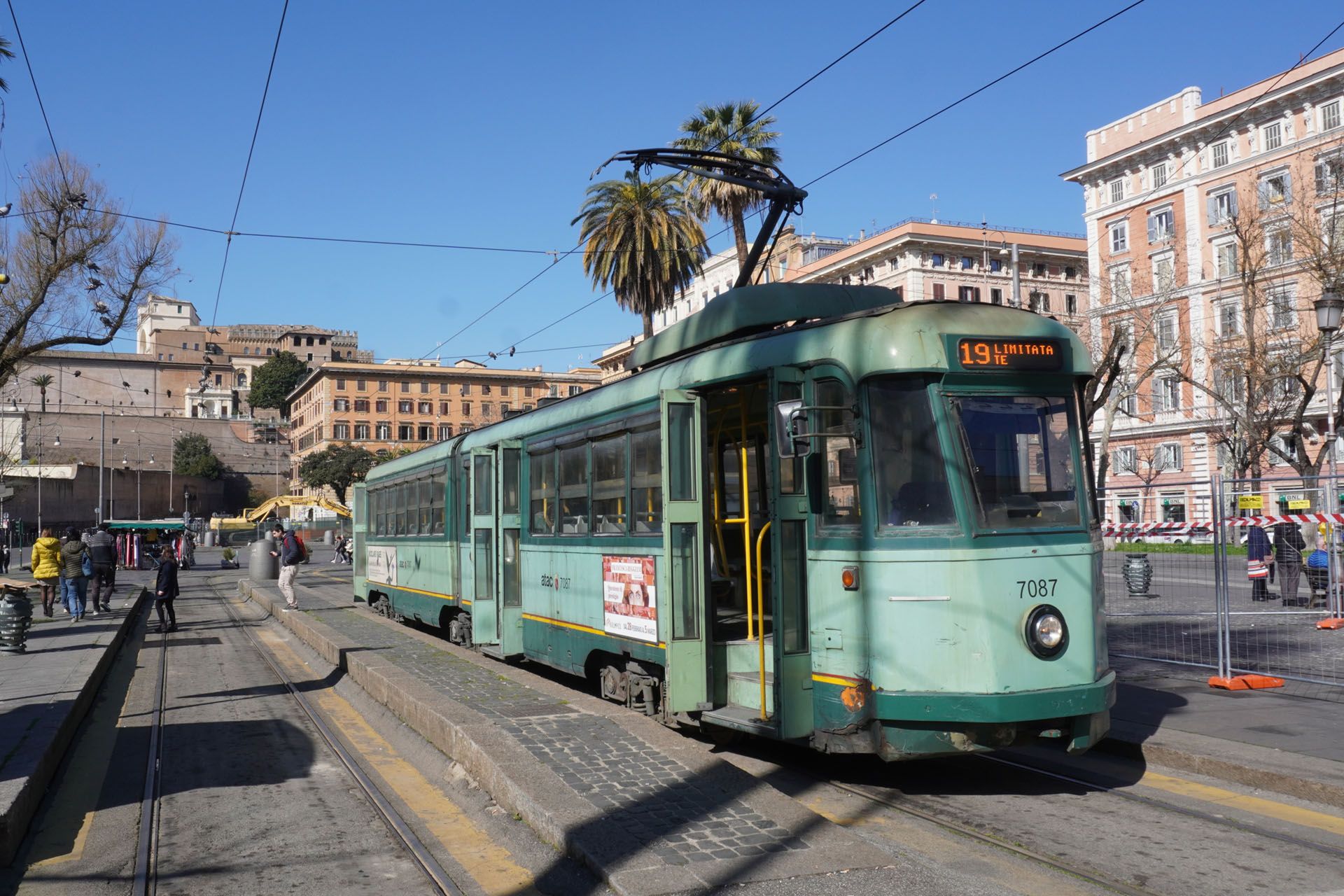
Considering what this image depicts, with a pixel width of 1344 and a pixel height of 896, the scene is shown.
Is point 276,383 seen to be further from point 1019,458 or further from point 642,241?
point 1019,458

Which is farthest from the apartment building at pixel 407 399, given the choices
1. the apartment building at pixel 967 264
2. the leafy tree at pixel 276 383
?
the apartment building at pixel 967 264

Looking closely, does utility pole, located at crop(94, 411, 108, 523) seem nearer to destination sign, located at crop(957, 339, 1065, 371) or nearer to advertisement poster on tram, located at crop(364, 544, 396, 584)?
advertisement poster on tram, located at crop(364, 544, 396, 584)

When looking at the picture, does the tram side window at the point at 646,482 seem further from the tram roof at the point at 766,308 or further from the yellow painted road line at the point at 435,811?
the yellow painted road line at the point at 435,811

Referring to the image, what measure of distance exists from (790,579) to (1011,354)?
205 cm

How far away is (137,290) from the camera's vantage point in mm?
32562

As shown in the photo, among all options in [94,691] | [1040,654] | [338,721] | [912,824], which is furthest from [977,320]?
[94,691]

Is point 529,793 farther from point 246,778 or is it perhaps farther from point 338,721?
point 338,721

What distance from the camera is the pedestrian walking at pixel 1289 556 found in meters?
14.8

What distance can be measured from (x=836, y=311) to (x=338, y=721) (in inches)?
252

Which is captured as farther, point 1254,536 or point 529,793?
point 1254,536

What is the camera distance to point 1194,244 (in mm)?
51844

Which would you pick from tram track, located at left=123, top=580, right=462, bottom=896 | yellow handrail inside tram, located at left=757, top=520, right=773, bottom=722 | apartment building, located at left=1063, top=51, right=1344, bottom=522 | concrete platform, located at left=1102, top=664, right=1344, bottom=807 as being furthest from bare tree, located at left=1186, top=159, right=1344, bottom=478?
tram track, located at left=123, top=580, right=462, bottom=896

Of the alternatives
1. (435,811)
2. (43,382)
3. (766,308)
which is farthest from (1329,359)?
(43,382)

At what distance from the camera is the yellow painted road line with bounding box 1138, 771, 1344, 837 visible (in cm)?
713
